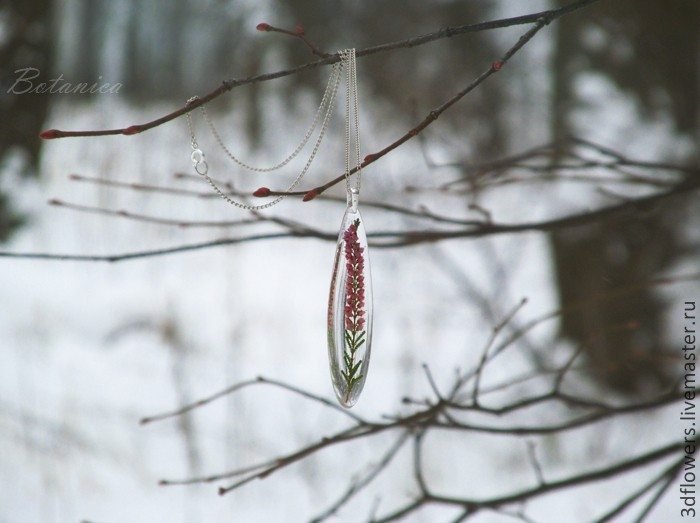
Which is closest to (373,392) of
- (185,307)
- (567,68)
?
(185,307)

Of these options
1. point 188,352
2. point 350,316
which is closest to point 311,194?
point 350,316

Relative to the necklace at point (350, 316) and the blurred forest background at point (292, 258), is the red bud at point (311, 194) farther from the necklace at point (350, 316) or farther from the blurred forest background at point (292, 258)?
the blurred forest background at point (292, 258)

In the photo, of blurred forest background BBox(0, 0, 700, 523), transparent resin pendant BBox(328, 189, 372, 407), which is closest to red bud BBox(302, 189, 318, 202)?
transparent resin pendant BBox(328, 189, 372, 407)

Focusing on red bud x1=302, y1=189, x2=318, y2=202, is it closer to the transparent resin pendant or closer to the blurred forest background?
the transparent resin pendant

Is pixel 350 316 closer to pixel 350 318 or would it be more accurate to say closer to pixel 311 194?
pixel 350 318

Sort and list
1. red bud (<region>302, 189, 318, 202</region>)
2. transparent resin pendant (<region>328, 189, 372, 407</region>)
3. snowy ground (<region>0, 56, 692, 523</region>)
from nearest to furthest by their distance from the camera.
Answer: red bud (<region>302, 189, 318, 202</region>), transparent resin pendant (<region>328, 189, 372, 407</region>), snowy ground (<region>0, 56, 692, 523</region>)
